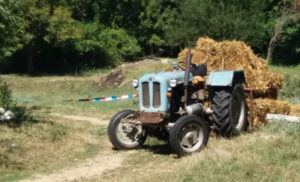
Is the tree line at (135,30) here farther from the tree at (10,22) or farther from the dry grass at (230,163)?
the dry grass at (230,163)

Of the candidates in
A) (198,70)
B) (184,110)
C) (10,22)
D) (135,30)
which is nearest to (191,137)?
(184,110)

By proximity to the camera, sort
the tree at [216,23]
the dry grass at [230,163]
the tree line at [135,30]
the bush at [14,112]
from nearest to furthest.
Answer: the dry grass at [230,163]
the bush at [14,112]
the tree at [216,23]
the tree line at [135,30]

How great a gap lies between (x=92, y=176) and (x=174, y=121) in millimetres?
2678

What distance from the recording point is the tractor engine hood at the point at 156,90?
10.8m

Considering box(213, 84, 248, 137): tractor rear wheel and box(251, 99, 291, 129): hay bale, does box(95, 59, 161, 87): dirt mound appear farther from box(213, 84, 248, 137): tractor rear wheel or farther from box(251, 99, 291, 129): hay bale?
box(213, 84, 248, 137): tractor rear wheel

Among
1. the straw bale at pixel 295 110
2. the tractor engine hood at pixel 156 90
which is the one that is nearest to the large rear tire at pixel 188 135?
the tractor engine hood at pixel 156 90

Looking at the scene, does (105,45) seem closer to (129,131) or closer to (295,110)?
(295,110)

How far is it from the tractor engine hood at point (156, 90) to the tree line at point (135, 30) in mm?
20840

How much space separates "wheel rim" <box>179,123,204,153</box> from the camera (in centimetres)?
1038

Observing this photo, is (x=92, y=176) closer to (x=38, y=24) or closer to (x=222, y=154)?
(x=222, y=154)

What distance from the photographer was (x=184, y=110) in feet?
36.6

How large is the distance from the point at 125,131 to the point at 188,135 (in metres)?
1.68

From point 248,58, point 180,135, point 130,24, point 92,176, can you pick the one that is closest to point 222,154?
point 180,135

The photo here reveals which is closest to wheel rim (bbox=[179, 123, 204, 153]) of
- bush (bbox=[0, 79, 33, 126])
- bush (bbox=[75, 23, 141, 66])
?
bush (bbox=[0, 79, 33, 126])
